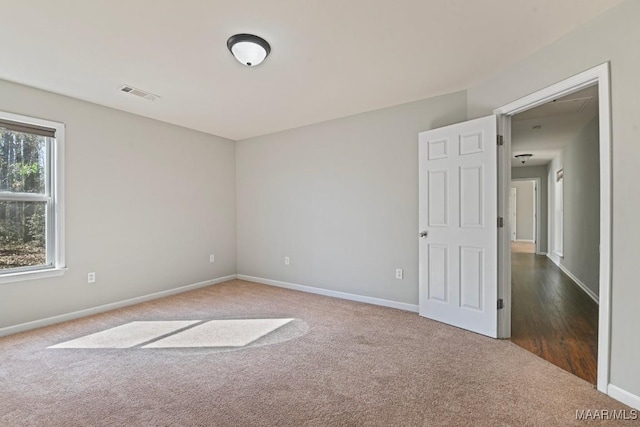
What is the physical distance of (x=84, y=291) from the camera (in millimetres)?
3617

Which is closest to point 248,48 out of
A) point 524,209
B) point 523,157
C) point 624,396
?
point 624,396

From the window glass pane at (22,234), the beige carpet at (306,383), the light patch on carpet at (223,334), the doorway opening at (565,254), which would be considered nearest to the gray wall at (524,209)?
the doorway opening at (565,254)

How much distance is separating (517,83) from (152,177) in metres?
4.32

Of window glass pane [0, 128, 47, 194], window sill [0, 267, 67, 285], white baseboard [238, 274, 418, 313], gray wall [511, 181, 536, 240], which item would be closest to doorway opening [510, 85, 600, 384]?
white baseboard [238, 274, 418, 313]

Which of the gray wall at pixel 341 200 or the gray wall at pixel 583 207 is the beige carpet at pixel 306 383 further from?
the gray wall at pixel 583 207

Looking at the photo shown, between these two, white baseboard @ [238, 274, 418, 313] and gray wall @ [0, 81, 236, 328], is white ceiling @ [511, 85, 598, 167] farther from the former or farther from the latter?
gray wall @ [0, 81, 236, 328]

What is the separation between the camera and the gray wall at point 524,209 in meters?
12.0

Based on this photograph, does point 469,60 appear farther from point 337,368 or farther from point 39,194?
point 39,194

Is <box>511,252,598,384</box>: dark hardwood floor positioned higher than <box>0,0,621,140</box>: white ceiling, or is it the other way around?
<box>0,0,621,140</box>: white ceiling

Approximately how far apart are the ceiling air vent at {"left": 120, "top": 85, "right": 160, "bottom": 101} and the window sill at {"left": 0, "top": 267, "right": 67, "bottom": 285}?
2.04 meters

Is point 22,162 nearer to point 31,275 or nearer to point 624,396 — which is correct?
point 31,275

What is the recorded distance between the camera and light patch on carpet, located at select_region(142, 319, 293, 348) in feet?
9.32

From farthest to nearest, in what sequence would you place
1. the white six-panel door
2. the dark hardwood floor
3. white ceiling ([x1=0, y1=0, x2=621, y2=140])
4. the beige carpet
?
the white six-panel door
the dark hardwood floor
white ceiling ([x1=0, y1=0, x2=621, y2=140])
the beige carpet

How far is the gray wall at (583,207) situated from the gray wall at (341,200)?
2.64m
